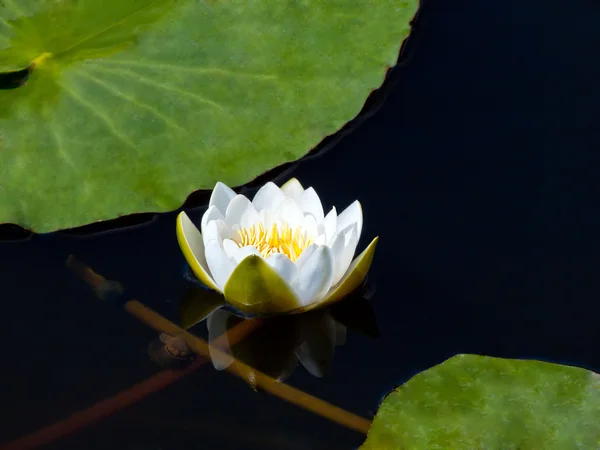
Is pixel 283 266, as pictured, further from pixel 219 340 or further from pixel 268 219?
pixel 219 340

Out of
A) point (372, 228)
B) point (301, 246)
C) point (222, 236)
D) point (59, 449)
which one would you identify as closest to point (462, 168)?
point (372, 228)

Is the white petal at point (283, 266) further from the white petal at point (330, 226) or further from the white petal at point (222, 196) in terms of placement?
the white petal at point (222, 196)

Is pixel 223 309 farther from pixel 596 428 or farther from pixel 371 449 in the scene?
pixel 596 428

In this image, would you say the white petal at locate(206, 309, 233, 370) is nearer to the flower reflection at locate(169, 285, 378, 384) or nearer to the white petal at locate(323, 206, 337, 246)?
the flower reflection at locate(169, 285, 378, 384)

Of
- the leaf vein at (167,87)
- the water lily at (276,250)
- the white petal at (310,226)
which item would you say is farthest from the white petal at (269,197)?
the leaf vein at (167,87)

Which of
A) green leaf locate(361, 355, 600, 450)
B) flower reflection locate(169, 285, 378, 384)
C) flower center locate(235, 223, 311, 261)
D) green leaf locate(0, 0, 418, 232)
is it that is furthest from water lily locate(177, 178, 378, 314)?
green leaf locate(361, 355, 600, 450)
